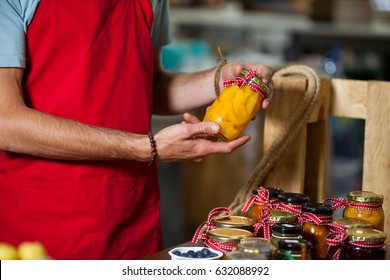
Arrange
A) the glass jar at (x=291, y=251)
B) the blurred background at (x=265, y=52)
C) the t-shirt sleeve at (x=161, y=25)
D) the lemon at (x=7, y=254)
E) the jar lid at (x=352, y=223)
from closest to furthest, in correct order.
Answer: the lemon at (x=7, y=254)
the glass jar at (x=291, y=251)
the jar lid at (x=352, y=223)
the t-shirt sleeve at (x=161, y=25)
the blurred background at (x=265, y=52)

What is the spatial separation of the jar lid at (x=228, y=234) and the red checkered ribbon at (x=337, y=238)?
179 mm

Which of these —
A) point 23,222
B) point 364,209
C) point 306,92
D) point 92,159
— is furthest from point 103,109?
point 364,209

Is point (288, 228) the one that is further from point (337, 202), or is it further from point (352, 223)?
point (337, 202)

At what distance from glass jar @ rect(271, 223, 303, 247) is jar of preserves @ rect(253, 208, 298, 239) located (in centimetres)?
11

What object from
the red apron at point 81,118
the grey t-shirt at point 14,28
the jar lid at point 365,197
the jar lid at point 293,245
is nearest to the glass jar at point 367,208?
the jar lid at point 365,197

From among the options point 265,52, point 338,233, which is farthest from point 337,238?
point 265,52

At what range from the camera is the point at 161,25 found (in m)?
2.68

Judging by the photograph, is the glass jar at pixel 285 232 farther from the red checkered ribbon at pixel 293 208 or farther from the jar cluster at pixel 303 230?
the red checkered ribbon at pixel 293 208

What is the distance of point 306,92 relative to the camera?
244 cm

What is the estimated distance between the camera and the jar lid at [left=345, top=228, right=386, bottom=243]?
1.63 metres

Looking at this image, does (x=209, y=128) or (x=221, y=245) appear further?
(x=209, y=128)

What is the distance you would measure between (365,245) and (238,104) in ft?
1.89

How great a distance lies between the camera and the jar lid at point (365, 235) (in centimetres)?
163

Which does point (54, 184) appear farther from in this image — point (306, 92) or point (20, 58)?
point (306, 92)
